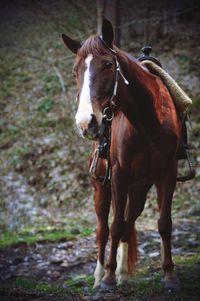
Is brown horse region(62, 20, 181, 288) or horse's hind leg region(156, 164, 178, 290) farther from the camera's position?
horse's hind leg region(156, 164, 178, 290)

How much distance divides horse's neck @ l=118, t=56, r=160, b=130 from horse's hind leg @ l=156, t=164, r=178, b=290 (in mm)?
594

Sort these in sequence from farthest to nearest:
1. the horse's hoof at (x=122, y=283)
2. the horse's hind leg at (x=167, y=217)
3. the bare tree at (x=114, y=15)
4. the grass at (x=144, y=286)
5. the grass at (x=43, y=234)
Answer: the bare tree at (x=114, y=15) < the grass at (x=43, y=234) < the horse's hoof at (x=122, y=283) < the horse's hind leg at (x=167, y=217) < the grass at (x=144, y=286)

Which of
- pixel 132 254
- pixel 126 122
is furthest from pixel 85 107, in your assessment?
pixel 132 254

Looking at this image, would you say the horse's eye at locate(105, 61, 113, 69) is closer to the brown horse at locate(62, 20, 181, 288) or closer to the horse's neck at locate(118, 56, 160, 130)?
the brown horse at locate(62, 20, 181, 288)

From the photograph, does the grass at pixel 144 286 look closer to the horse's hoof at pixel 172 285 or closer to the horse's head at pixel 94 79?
the horse's hoof at pixel 172 285

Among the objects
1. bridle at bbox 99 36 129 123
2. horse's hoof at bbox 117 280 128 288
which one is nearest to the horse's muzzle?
bridle at bbox 99 36 129 123

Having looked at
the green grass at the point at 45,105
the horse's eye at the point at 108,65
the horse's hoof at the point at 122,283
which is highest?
the green grass at the point at 45,105

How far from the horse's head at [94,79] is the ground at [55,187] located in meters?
1.62

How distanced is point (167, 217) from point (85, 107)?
183 cm

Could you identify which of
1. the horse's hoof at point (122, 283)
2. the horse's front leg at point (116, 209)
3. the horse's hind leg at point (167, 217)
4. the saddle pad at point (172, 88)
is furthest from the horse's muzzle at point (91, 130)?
the horse's hoof at point (122, 283)

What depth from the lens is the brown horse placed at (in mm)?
3553

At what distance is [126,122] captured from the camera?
449 centimetres

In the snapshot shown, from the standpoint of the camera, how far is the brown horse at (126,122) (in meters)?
3.55

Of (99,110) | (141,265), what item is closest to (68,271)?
(141,265)
